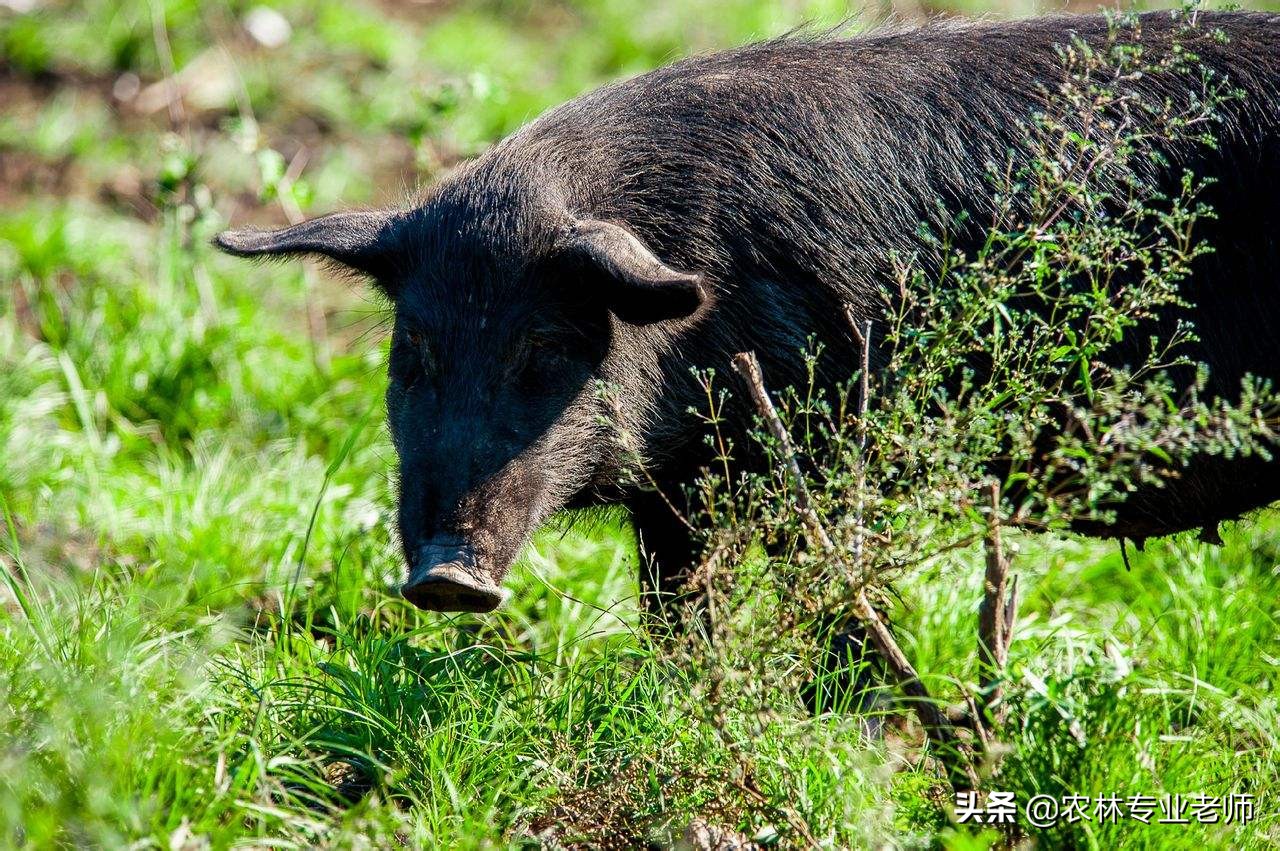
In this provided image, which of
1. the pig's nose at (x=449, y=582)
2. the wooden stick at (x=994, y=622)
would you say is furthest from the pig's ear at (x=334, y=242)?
the wooden stick at (x=994, y=622)

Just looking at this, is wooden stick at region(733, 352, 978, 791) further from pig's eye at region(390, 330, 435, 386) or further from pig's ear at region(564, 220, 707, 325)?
pig's eye at region(390, 330, 435, 386)

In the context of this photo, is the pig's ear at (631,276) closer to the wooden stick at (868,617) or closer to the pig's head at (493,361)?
the pig's head at (493,361)

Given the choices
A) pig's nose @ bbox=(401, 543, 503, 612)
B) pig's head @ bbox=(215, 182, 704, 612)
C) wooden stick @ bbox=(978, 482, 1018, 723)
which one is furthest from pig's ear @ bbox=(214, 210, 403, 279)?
wooden stick @ bbox=(978, 482, 1018, 723)

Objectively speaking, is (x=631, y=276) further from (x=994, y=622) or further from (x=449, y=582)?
(x=994, y=622)

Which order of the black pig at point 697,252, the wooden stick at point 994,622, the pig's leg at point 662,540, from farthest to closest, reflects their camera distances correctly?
the pig's leg at point 662,540 → the black pig at point 697,252 → the wooden stick at point 994,622

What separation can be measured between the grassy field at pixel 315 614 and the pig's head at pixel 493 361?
387 millimetres

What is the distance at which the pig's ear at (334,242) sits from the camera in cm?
442

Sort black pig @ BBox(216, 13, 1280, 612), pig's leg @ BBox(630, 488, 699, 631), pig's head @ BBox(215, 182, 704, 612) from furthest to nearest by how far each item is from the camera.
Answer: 1. pig's leg @ BBox(630, 488, 699, 631)
2. black pig @ BBox(216, 13, 1280, 612)
3. pig's head @ BBox(215, 182, 704, 612)

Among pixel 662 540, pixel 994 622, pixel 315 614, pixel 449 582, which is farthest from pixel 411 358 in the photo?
pixel 994 622

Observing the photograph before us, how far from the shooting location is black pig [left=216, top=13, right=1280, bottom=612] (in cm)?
416

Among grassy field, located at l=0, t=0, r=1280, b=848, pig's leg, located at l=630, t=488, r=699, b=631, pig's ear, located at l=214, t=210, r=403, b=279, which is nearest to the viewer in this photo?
grassy field, located at l=0, t=0, r=1280, b=848

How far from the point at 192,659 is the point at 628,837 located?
4.03ft

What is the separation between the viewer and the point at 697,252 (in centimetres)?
427

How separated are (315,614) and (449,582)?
1.35 m
